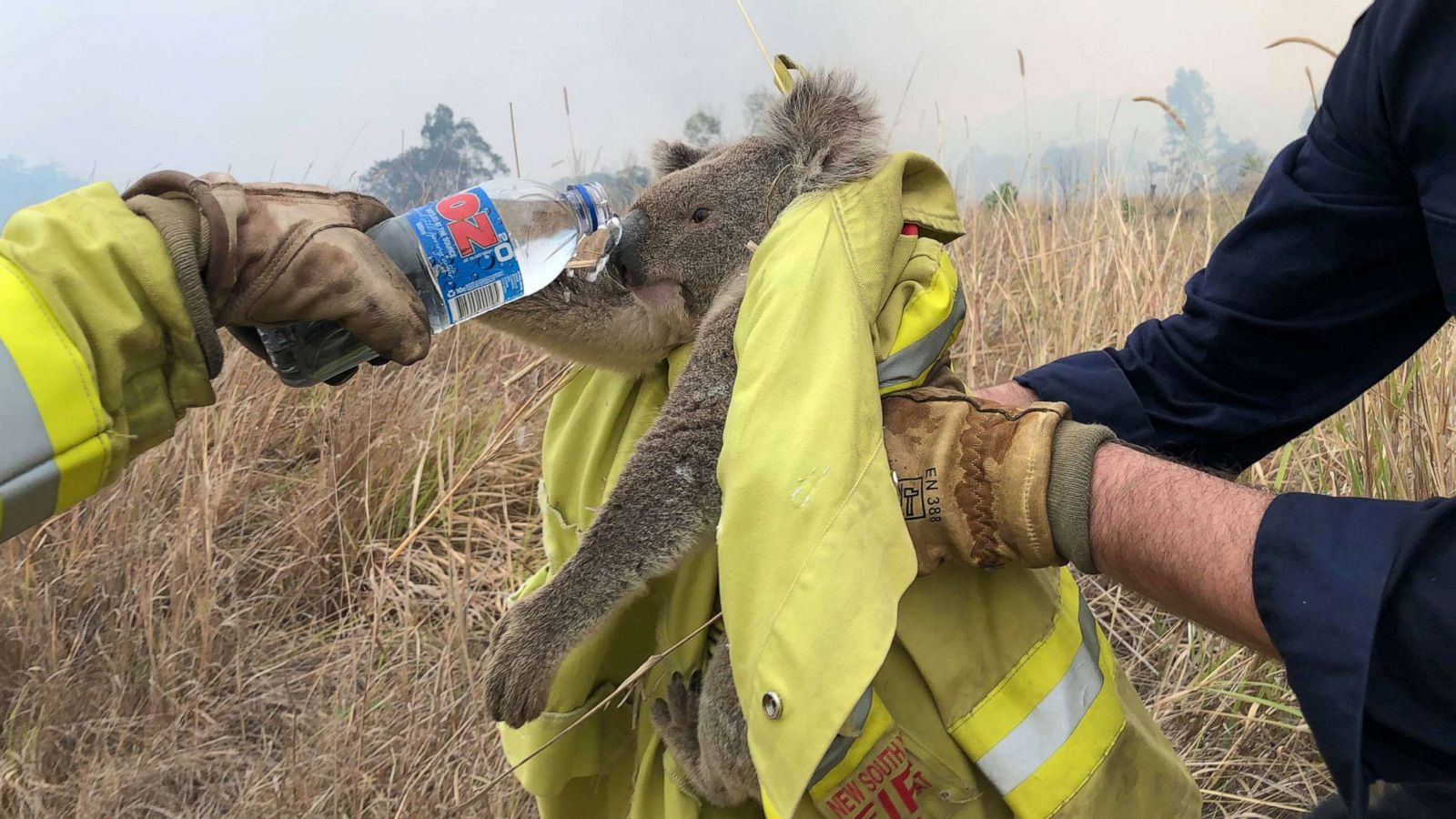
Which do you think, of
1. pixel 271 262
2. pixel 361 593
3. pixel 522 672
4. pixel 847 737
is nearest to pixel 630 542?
pixel 522 672

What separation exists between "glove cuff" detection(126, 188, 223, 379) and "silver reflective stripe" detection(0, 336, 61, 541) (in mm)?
196

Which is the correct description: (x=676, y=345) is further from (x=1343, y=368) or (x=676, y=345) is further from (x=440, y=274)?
(x=1343, y=368)

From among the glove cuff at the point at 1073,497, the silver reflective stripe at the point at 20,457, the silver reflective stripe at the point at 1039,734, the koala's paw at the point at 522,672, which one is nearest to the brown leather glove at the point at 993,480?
the glove cuff at the point at 1073,497

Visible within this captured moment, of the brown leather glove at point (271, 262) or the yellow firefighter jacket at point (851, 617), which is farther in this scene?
the brown leather glove at point (271, 262)

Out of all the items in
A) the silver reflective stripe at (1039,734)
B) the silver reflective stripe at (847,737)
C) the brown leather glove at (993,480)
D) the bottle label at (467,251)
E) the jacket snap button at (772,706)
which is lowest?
the silver reflective stripe at (1039,734)

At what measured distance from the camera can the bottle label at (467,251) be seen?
4.35 feet

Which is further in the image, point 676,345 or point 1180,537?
point 676,345

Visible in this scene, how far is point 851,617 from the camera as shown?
2.92 ft

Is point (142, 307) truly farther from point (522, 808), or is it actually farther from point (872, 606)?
point (522, 808)

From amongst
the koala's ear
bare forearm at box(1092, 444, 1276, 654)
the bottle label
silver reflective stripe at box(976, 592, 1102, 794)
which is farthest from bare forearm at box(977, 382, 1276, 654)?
the koala's ear

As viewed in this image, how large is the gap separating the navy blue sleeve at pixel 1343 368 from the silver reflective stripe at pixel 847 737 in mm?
415

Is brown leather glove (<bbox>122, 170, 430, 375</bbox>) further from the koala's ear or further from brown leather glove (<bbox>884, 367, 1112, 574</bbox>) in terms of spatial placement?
the koala's ear

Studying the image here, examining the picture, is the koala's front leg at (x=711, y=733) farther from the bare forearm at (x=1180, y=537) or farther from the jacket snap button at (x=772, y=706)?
the bare forearm at (x=1180, y=537)

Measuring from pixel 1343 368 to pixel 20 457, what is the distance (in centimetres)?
179
